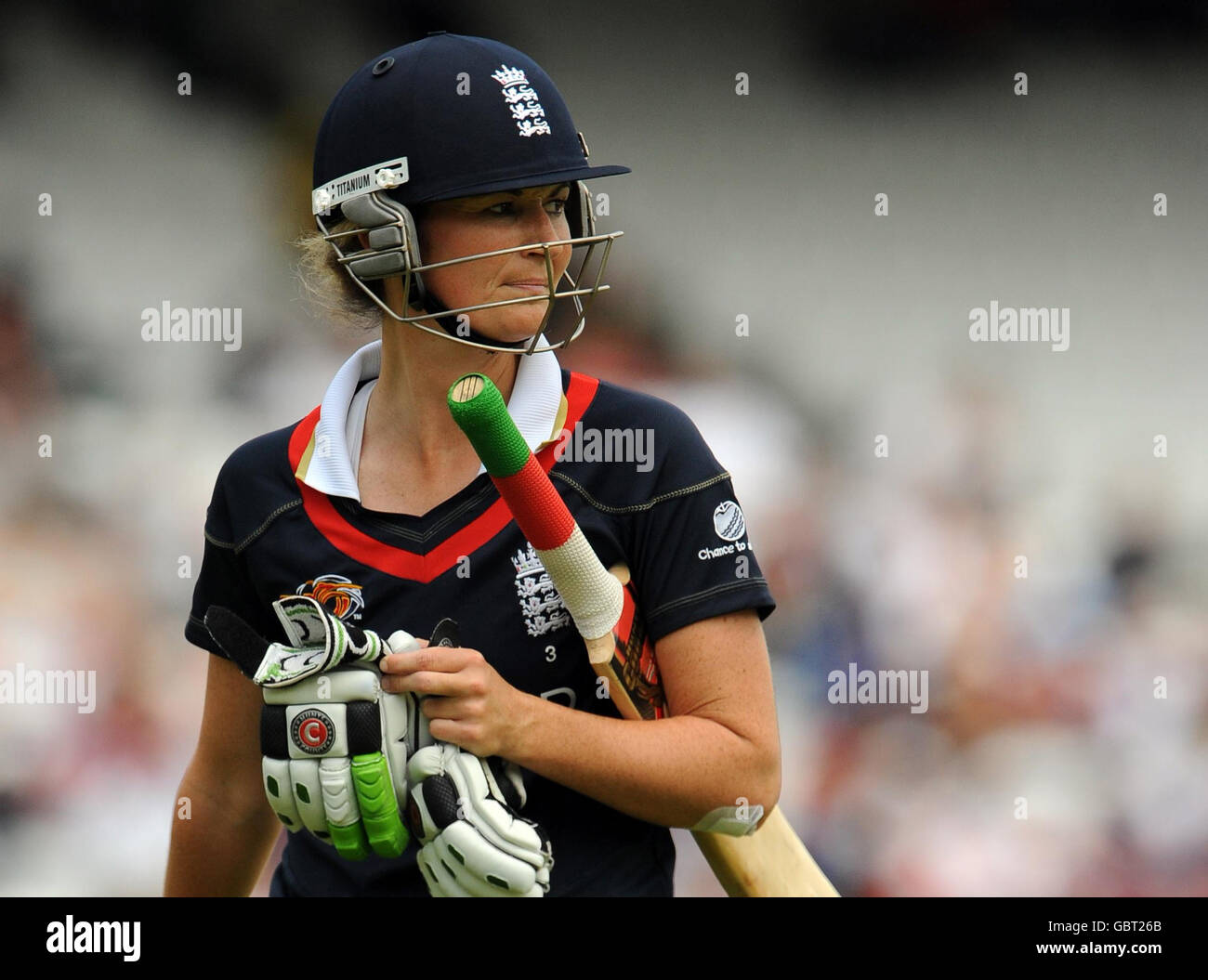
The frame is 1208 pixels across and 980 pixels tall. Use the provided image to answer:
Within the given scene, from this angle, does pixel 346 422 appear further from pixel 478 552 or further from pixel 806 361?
pixel 806 361

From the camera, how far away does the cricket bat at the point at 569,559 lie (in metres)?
1.42

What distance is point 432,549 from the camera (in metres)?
1.61

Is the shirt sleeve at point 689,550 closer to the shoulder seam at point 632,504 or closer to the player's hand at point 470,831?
the shoulder seam at point 632,504

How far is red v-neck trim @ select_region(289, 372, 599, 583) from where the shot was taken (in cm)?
160

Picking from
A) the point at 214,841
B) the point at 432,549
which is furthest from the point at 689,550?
the point at 214,841

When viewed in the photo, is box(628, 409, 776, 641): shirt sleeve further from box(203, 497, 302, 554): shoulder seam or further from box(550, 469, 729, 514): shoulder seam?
box(203, 497, 302, 554): shoulder seam

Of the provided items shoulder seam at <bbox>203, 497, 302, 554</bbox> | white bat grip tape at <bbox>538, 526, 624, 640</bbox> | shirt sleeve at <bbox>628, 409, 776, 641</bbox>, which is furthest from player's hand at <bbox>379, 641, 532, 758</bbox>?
shoulder seam at <bbox>203, 497, 302, 554</bbox>

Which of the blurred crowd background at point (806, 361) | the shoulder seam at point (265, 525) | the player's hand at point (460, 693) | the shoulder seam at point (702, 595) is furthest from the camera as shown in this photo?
the blurred crowd background at point (806, 361)

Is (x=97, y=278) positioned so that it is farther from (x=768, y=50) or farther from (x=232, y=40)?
(x=768, y=50)

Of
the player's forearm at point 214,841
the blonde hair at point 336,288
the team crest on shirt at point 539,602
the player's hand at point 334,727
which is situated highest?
the blonde hair at point 336,288

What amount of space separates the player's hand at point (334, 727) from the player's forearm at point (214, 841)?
1.39 feet

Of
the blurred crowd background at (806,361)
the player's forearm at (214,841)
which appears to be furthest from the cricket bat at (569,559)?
the blurred crowd background at (806,361)

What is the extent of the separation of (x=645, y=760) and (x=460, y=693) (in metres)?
0.23
